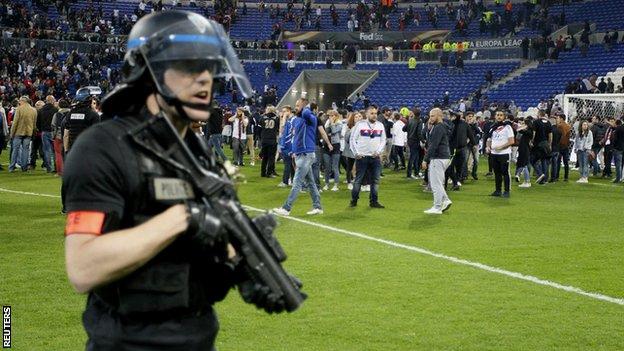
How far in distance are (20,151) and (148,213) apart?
20173 millimetres

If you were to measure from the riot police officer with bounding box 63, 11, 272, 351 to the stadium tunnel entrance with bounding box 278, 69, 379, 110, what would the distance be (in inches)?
1680

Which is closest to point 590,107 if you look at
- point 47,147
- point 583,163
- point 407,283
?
point 583,163

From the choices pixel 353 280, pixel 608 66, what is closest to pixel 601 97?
pixel 608 66

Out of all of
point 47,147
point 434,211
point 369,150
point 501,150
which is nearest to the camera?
point 434,211

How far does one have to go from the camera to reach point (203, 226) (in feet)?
7.69

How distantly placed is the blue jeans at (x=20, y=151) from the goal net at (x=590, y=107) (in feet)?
59.1

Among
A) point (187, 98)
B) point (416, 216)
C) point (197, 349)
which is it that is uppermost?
point (187, 98)

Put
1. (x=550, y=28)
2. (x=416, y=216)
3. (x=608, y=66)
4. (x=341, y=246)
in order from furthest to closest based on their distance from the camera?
1. (x=550, y=28)
2. (x=608, y=66)
3. (x=416, y=216)
4. (x=341, y=246)

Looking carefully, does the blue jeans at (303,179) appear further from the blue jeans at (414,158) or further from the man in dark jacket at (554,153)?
the man in dark jacket at (554,153)

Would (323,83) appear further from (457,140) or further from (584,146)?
(457,140)

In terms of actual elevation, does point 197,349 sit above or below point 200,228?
below

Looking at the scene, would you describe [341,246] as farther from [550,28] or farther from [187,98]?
[550,28]

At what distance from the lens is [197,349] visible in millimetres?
2643

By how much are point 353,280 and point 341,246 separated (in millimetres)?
2156
